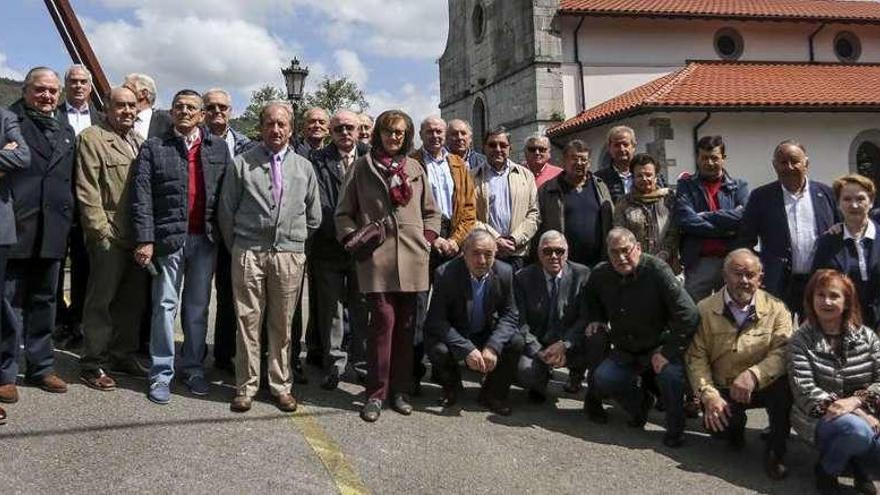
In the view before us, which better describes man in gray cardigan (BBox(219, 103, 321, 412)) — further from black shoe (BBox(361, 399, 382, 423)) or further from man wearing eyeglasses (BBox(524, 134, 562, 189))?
man wearing eyeglasses (BBox(524, 134, 562, 189))

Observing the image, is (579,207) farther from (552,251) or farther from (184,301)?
(184,301)

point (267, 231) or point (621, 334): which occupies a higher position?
point (267, 231)

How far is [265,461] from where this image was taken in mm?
3943

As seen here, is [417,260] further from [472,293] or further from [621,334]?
[621,334]

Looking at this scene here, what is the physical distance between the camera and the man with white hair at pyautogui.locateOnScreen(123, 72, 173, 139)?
5504mm

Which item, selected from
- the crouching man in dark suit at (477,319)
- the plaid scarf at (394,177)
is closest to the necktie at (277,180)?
the plaid scarf at (394,177)

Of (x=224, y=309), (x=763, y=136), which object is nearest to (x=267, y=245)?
(x=224, y=309)

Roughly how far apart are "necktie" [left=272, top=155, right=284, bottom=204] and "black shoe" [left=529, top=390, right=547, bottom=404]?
7.36 feet

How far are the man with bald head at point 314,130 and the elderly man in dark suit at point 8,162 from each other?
6.45ft

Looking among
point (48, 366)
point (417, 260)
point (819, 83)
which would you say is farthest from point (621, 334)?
point (819, 83)

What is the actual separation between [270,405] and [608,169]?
323 cm

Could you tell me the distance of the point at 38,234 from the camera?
4.58 meters

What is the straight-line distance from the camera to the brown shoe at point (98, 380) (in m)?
4.89

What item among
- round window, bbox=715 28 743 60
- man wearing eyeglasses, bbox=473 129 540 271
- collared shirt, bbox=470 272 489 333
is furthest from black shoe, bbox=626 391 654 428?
round window, bbox=715 28 743 60
